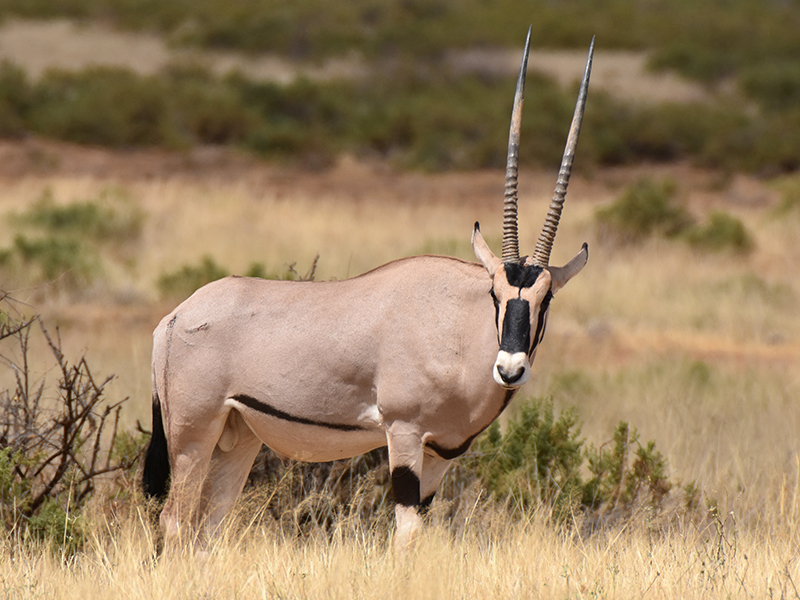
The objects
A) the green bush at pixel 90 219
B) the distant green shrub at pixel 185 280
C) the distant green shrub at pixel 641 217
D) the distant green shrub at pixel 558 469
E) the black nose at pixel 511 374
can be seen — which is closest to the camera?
the black nose at pixel 511 374

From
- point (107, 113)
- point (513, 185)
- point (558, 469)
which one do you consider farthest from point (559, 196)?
point (107, 113)

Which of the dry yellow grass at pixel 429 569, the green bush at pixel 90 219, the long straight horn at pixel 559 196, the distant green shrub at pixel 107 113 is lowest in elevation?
the dry yellow grass at pixel 429 569

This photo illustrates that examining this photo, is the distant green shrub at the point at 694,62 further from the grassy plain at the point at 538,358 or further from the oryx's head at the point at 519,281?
the oryx's head at the point at 519,281

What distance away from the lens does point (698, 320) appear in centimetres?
1182

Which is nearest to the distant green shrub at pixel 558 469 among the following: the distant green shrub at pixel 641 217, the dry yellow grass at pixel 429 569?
the dry yellow grass at pixel 429 569

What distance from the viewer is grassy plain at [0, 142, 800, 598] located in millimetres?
4070

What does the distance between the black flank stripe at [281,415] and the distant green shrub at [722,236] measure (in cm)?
1181

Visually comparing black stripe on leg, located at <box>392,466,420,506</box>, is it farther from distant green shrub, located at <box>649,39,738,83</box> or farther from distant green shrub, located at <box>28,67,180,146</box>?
distant green shrub, located at <box>649,39,738,83</box>

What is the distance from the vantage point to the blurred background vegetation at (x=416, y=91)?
26.5 metres

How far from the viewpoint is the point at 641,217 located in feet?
51.2

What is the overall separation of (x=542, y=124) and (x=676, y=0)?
122 ft

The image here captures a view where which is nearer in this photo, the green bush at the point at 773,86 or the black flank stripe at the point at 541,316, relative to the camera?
the black flank stripe at the point at 541,316

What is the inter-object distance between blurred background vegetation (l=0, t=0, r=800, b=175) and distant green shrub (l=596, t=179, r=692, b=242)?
9.81m

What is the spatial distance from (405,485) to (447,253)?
8601mm
